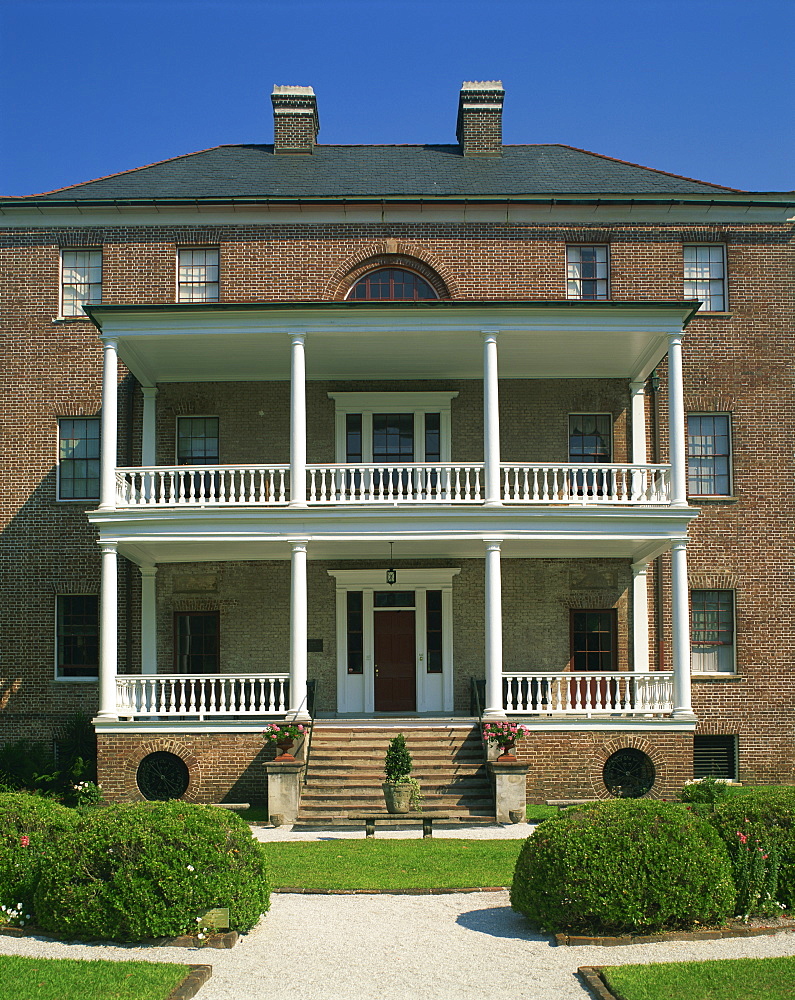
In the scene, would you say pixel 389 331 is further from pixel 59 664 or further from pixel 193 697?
pixel 59 664

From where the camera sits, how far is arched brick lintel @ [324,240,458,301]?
2302cm

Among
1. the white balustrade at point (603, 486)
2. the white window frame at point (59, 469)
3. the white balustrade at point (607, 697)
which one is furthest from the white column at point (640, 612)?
the white window frame at point (59, 469)

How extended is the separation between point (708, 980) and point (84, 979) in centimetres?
494

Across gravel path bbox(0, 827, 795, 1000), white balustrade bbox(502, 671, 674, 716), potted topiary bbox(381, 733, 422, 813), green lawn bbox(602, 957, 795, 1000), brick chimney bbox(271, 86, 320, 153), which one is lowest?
gravel path bbox(0, 827, 795, 1000)

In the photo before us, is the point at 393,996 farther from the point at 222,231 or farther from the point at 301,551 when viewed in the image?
the point at 222,231

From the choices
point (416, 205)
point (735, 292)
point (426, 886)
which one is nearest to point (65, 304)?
point (416, 205)

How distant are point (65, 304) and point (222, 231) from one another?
3.81 m

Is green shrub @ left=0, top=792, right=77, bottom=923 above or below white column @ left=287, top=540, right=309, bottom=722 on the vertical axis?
below

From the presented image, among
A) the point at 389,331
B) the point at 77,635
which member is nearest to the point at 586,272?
the point at 389,331

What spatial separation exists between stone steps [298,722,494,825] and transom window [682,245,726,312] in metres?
10.8

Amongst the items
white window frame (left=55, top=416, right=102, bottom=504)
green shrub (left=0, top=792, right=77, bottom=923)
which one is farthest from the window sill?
green shrub (left=0, top=792, right=77, bottom=923)

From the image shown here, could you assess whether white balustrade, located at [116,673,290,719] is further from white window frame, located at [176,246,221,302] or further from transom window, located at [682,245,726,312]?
transom window, located at [682,245,726,312]

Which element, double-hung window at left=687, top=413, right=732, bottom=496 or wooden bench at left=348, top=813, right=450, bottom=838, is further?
double-hung window at left=687, top=413, right=732, bottom=496

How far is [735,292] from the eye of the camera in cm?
2300
